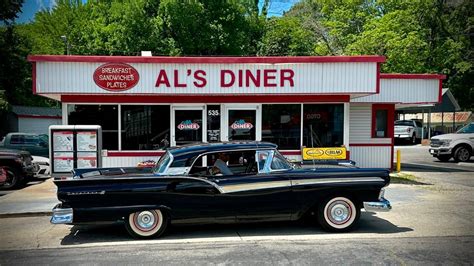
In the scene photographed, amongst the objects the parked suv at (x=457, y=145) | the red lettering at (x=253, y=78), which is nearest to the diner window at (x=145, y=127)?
the red lettering at (x=253, y=78)

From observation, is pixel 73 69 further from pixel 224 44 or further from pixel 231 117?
pixel 224 44

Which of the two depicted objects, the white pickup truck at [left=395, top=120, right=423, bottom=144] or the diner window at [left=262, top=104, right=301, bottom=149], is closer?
the diner window at [left=262, top=104, right=301, bottom=149]

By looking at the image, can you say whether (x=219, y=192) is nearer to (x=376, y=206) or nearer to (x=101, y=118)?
(x=376, y=206)

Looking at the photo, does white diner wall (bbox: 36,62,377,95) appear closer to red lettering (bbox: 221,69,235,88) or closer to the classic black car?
red lettering (bbox: 221,69,235,88)

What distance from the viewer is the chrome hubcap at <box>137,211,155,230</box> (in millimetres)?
7074

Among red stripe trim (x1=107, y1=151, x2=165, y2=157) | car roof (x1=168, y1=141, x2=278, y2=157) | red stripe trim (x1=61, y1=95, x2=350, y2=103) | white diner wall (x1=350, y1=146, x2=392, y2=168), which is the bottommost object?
white diner wall (x1=350, y1=146, x2=392, y2=168)

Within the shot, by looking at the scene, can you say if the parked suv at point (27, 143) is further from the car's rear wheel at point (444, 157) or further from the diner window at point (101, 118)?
the car's rear wheel at point (444, 157)

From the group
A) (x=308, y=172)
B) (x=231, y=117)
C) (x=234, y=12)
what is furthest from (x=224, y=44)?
(x=308, y=172)

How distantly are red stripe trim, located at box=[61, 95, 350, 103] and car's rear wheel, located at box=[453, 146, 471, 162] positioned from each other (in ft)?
32.2

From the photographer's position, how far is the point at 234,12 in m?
39.1

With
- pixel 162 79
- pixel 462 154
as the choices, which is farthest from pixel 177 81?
pixel 462 154

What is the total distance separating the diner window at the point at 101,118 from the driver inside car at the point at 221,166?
7.08 metres

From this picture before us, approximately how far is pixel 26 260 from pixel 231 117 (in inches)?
347

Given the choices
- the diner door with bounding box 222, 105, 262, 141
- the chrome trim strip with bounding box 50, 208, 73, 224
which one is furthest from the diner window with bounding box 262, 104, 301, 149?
the chrome trim strip with bounding box 50, 208, 73, 224
